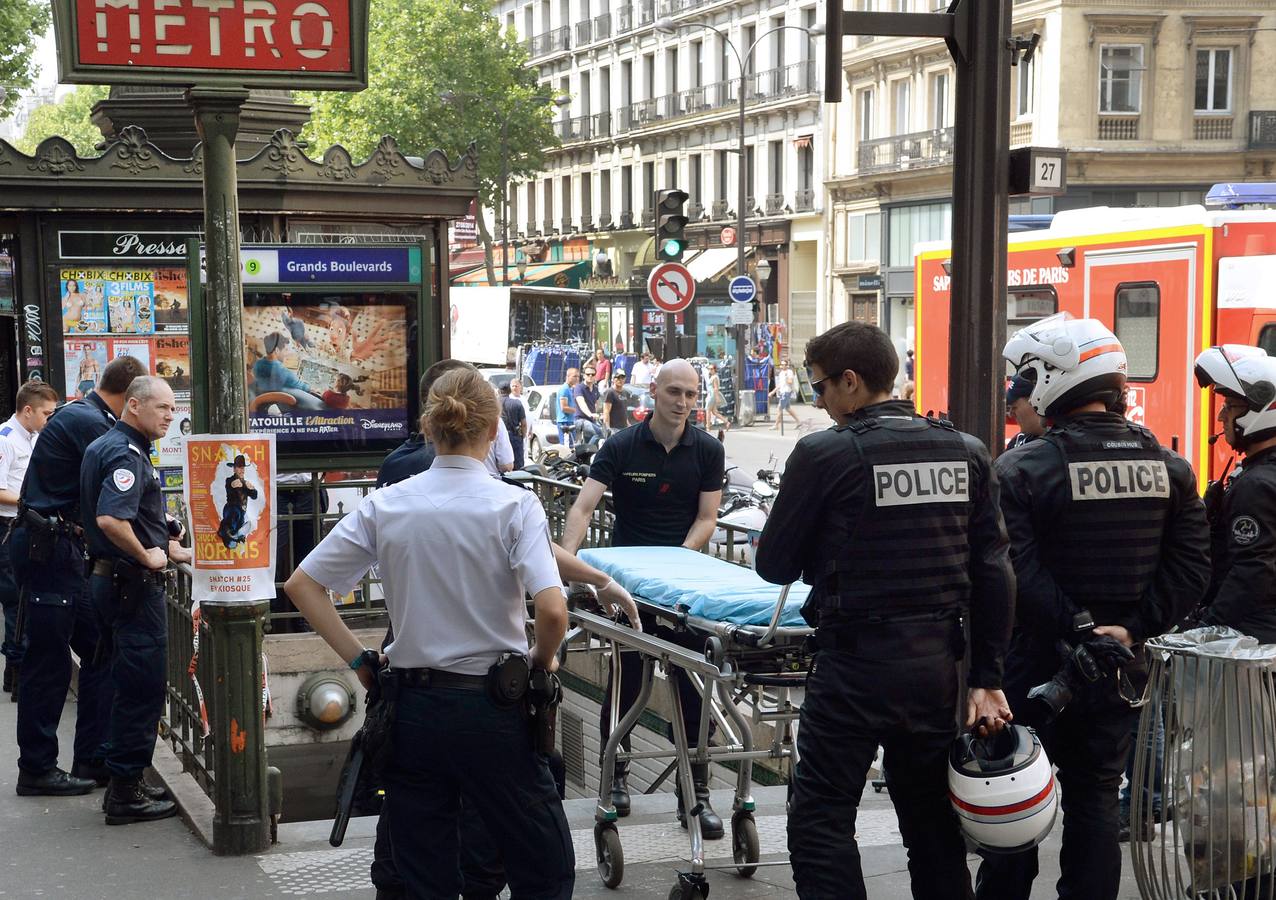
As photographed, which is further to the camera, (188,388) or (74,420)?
(188,388)

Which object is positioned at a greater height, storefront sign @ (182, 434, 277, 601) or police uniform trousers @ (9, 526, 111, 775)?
storefront sign @ (182, 434, 277, 601)

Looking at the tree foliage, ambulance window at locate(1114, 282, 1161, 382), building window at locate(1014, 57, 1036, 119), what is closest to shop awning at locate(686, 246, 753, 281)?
the tree foliage

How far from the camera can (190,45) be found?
5570mm

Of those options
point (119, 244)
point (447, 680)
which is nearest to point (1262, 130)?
point (119, 244)

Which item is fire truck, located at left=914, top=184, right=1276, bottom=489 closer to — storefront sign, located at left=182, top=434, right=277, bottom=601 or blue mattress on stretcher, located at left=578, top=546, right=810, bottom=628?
blue mattress on stretcher, located at left=578, top=546, right=810, bottom=628

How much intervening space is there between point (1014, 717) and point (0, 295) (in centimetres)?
862

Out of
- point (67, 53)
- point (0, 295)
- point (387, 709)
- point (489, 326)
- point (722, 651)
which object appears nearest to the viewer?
point (387, 709)

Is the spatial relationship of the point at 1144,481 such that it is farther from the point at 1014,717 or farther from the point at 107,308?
the point at 107,308

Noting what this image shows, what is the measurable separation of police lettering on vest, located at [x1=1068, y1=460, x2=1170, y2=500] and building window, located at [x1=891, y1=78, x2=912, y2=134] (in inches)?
1648

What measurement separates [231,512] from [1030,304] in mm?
9839

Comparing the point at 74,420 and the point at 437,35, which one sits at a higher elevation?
the point at 437,35

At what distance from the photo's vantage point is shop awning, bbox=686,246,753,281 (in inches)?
2080

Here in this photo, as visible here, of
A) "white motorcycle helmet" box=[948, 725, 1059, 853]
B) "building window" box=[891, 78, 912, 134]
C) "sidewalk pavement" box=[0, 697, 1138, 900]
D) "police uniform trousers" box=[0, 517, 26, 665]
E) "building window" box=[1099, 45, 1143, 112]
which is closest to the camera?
"white motorcycle helmet" box=[948, 725, 1059, 853]

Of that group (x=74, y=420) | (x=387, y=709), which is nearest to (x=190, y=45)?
(x=74, y=420)
